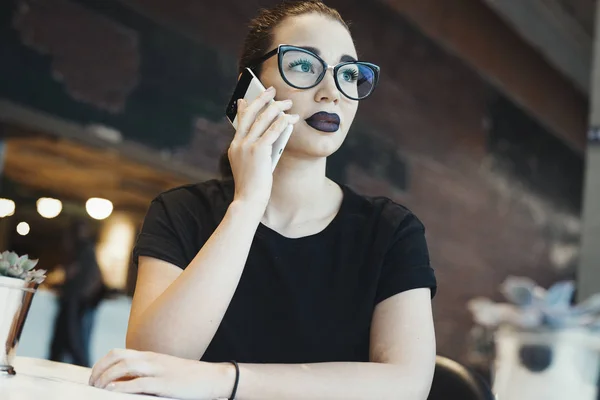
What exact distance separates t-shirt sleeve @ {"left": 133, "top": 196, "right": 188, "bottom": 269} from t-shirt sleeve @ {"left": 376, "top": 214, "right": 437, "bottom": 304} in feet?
1.22

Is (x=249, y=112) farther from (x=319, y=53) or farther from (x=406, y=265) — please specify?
(x=406, y=265)

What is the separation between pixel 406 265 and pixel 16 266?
2.23 feet

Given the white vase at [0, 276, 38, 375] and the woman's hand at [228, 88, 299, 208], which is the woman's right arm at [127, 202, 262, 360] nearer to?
the woman's hand at [228, 88, 299, 208]

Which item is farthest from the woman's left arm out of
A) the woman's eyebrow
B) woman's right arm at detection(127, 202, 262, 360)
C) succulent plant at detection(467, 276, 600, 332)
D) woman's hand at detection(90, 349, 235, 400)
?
succulent plant at detection(467, 276, 600, 332)

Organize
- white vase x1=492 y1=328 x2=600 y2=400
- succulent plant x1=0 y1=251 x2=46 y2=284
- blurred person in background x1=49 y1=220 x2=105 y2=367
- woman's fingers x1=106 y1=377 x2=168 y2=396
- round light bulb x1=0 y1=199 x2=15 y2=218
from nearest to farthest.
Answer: woman's fingers x1=106 y1=377 x2=168 y2=396
succulent plant x1=0 y1=251 x2=46 y2=284
white vase x1=492 y1=328 x2=600 y2=400
round light bulb x1=0 y1=199 x2=15 y2=218
blurred person in background x1=49 y1=220 x2=105 y2=367

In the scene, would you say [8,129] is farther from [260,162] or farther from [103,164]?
[260,162]

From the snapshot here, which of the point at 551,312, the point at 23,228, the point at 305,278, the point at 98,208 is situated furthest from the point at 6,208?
the point at 551,312

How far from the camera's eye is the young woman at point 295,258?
4.17 feet

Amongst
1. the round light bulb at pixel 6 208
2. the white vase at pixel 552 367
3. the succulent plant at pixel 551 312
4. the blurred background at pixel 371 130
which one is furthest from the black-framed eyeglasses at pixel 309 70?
the round light bulb at pixel 6 208

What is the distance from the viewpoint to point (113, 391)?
104 cm

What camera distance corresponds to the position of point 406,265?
148 cm

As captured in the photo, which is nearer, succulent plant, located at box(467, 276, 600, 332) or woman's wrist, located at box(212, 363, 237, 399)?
woman's wrist, located at box(212, 363, 237, 399)

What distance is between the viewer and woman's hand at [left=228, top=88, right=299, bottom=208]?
1356mm

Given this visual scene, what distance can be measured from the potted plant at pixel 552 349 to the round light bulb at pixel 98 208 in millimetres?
1665
